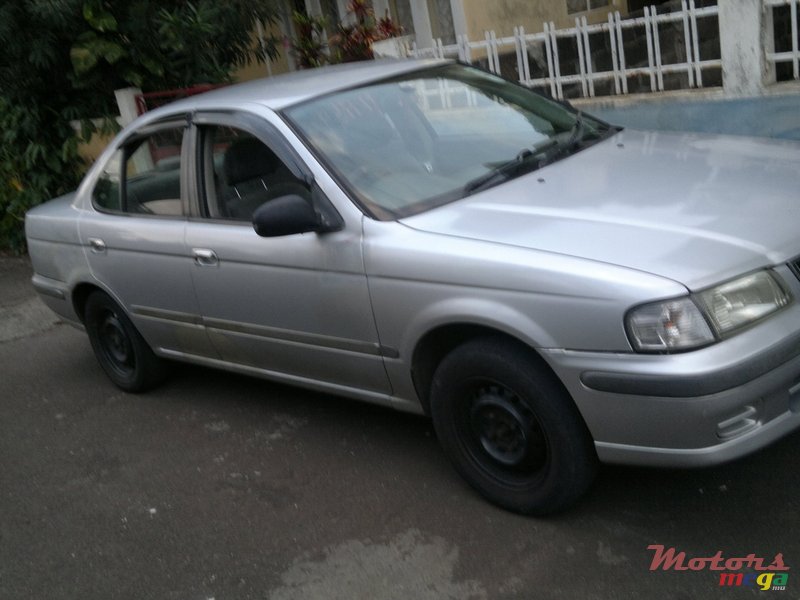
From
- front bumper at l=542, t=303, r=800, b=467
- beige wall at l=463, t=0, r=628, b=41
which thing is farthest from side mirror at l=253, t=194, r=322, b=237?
beige wall at l=463, t=0, r=628, b=41

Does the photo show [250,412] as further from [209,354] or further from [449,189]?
[449,189]

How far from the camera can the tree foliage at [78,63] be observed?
991 cm

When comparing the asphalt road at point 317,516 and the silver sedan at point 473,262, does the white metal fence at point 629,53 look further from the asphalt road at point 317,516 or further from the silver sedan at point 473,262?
the asphalt road at point 317,516

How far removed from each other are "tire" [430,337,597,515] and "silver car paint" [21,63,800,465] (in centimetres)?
12

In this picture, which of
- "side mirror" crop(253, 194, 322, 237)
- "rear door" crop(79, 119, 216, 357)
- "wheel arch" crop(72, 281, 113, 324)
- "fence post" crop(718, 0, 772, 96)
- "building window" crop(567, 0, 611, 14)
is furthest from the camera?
"building window" crop(567, 0, 611, 14)

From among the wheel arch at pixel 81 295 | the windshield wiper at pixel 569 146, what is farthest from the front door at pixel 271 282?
the wheel arch at pixel 81 295

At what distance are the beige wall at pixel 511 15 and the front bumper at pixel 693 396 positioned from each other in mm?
7320

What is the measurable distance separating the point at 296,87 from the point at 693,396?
270 centimetres

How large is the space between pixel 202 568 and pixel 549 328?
1775mm

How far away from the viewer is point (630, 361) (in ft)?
11.0

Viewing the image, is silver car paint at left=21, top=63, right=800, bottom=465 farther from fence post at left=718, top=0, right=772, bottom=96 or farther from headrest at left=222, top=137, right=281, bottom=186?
fence post at left=718, top=0, right=772, bottom=96

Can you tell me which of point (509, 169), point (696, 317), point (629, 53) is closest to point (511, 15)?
point (629, 53)

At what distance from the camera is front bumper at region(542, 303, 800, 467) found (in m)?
3.28

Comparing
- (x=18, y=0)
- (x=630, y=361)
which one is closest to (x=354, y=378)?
(x=630, y=361)
